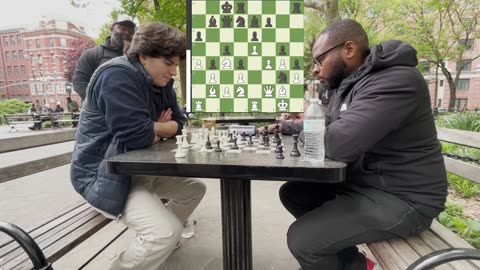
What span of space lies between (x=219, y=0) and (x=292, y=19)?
2.19 ft

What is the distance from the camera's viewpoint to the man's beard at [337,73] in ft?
5.54

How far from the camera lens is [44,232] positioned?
1.66 metres

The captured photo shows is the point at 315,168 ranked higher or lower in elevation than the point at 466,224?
higher

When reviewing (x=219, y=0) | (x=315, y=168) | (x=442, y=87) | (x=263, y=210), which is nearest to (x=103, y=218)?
(x=315, y=168)

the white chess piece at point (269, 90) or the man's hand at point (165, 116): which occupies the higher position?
the white chess piece at point (269, 90)

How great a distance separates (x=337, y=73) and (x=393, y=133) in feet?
1.62

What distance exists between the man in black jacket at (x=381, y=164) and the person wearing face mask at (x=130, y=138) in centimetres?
71

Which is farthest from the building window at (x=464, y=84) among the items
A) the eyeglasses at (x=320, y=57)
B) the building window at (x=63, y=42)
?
the building window at (x=63, y=42)

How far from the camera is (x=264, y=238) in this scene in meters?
2.65

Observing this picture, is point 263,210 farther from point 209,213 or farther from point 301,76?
point 301,76

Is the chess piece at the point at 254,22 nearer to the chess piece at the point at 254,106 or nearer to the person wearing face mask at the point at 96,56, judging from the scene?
the chess piece at the point at 254,106

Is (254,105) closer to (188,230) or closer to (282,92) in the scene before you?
(282,92)

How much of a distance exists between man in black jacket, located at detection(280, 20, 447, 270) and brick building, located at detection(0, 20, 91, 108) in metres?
49.5

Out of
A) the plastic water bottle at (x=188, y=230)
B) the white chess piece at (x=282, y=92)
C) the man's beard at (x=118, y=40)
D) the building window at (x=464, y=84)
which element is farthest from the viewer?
the building window at (x=464, y=84)
